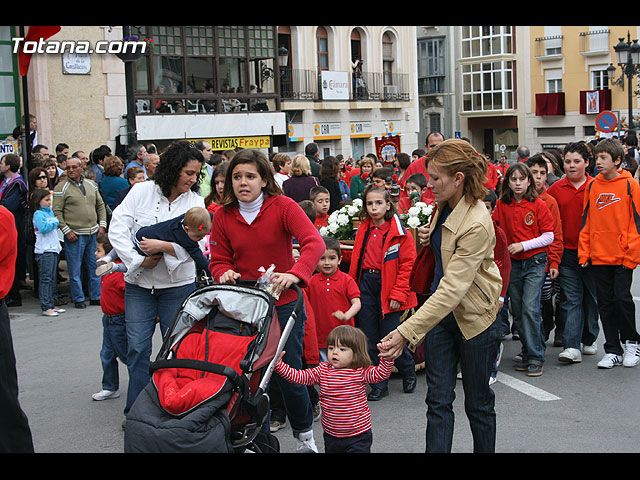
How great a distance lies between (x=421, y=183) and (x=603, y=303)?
2675 millimetres

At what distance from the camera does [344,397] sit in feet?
16.7

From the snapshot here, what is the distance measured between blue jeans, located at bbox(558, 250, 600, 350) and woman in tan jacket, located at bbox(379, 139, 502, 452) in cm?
356

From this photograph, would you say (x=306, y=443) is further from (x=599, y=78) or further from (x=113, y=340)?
(x=599, y=78)

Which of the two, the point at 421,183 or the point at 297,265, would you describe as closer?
the point at 297,265

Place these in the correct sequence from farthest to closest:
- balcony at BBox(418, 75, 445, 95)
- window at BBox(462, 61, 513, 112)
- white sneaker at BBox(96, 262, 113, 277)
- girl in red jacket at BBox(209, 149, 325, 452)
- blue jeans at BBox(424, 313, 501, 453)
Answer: balcony at BBox(418, 75, 445, 95) → window at BBox(462, 61, 513, 112) → white sneaker at BBox(96, 262, 113, 277) → girl in red jacket at BBox(209, 149, 325, 452) → blue jeans at BBox(424, 313, 501, 453)

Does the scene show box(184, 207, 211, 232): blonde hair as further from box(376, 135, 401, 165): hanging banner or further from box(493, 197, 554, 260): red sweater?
box(376, 135, 401, 165): hanging banner

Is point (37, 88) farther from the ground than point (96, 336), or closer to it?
farther from the ground

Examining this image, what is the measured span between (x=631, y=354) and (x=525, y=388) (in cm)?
130

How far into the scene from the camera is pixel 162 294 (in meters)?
6.16

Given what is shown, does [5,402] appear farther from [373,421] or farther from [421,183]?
[421,183]

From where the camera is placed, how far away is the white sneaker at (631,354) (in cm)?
789

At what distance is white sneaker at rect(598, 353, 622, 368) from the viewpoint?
25.9 ft

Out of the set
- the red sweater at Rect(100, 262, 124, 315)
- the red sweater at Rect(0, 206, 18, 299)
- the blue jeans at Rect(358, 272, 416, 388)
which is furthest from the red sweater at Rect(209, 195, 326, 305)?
the blue jeans at Rect(358, 272, 416, 388)
